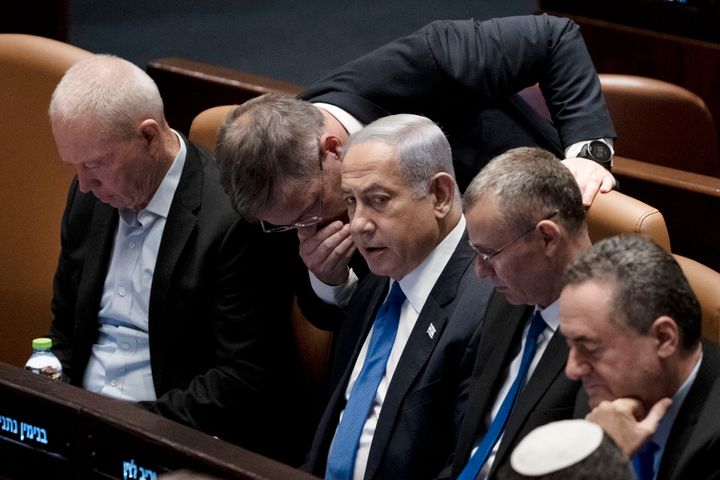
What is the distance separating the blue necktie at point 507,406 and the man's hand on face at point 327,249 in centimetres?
42

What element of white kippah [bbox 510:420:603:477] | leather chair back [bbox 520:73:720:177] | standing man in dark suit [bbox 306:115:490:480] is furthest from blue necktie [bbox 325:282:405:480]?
leather chair back [bbox 520:73:720:177]

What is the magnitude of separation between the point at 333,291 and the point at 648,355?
737 mm

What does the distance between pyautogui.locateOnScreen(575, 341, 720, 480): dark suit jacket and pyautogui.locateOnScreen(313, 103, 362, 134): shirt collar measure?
0.79m

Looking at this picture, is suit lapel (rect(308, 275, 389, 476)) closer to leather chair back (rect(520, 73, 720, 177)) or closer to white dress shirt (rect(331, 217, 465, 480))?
white dress shirt (rect(331, 217, 465, 480))

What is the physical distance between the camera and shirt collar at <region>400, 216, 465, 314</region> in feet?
5.63

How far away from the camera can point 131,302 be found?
6.73 feet

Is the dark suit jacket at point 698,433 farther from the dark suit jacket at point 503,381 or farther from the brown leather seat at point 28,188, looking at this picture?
the brown leather seat at point 28,188

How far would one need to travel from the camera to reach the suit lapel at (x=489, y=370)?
1.56 metres

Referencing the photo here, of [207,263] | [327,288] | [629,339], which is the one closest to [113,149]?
[207,263]

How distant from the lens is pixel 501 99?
2010mm

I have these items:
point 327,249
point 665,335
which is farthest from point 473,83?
point 665,335

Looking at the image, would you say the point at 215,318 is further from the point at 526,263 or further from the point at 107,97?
the point at 526,263

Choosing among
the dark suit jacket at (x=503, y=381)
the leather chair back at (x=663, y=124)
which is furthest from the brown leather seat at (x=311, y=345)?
the leather chair back at (x=663, y=124)

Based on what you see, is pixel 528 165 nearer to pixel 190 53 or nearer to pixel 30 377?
pixel 30 377
